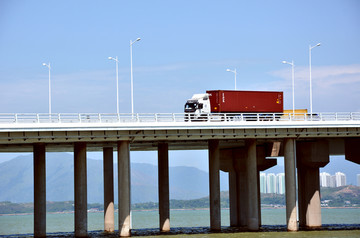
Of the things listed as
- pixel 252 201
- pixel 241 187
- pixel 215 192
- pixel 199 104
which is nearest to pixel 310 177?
pixel 241 187

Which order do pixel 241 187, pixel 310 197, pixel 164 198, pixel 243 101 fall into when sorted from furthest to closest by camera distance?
1. pixel 241 187
2. pixel 310 197
3. pixel 243 101
4. pixel 164 198

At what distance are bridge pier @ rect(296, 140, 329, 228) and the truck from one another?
19.9 feet

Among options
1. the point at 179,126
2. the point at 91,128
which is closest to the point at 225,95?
the point at 179,126

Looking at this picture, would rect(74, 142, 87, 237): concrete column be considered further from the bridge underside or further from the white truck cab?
the white truck cab

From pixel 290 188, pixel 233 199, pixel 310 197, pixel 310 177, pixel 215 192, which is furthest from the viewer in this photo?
pixel 233 199

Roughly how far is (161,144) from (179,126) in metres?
16.2

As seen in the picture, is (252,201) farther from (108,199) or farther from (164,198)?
A: (108,199)

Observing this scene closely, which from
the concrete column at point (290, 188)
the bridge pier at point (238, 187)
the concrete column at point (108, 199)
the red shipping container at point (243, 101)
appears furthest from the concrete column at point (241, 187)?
the concrete column at point (108, 199)

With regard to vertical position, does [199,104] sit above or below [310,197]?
above

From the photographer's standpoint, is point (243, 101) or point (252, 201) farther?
point (243, 101)

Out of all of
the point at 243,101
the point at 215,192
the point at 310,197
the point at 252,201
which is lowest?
the point at 310,197

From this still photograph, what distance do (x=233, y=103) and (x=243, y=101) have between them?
4.78 feet

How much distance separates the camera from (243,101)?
92.8 metres

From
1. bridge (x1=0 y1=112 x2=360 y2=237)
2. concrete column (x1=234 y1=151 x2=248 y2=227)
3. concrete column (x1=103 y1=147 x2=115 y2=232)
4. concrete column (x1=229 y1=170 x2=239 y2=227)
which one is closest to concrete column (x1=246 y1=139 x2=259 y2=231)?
bridge (x1=0 y1=112 x2=360 y2=237)
